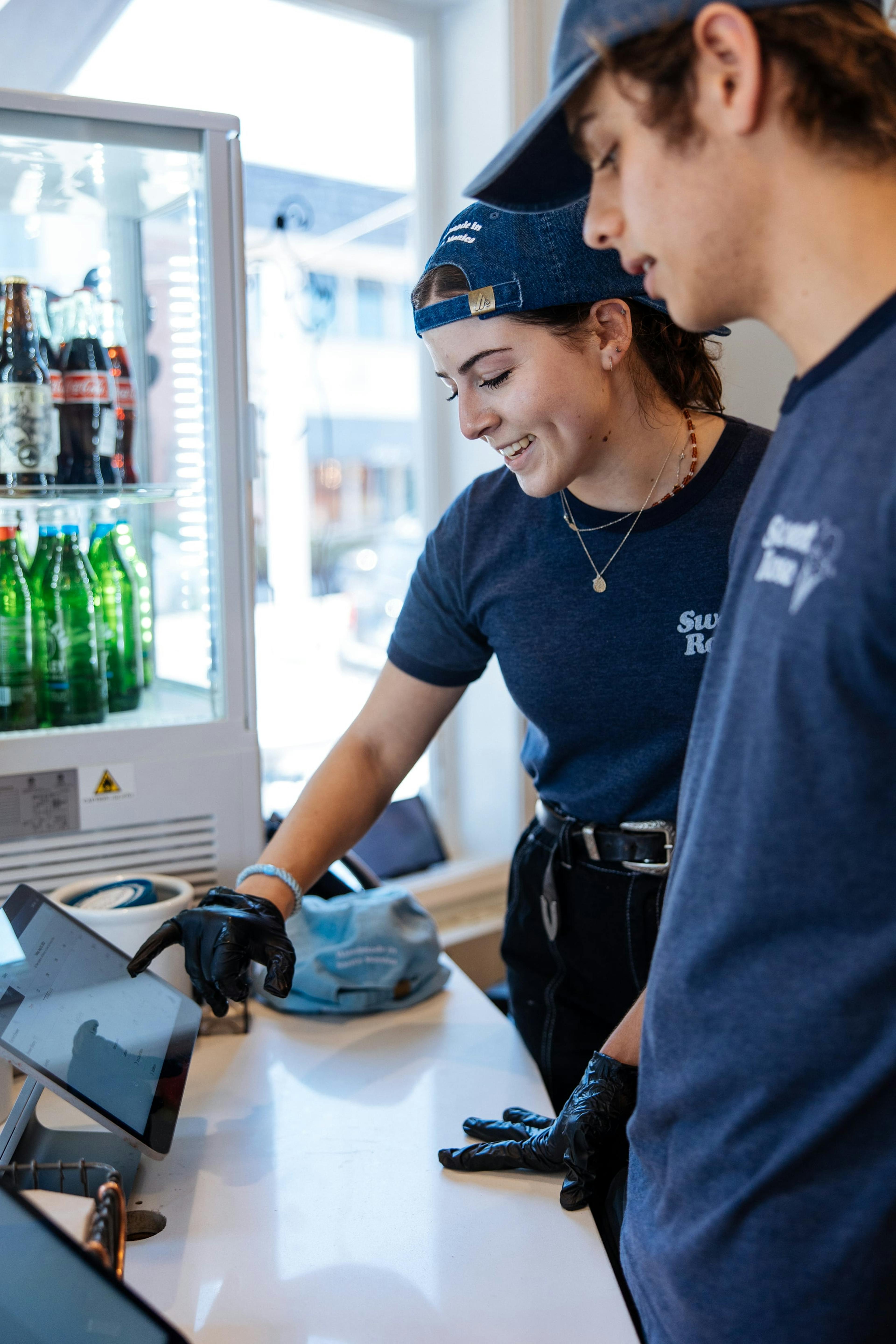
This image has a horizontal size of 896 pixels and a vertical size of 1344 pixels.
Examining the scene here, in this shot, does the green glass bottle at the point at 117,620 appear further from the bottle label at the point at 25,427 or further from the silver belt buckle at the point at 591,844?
the silver belt buckle at the point at 591,844

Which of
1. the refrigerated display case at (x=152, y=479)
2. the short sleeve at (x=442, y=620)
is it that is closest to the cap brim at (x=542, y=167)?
the short sleeve at (x=442, y=620)

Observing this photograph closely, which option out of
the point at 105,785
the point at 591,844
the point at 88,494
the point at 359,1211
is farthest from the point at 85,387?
the point at 359,1211

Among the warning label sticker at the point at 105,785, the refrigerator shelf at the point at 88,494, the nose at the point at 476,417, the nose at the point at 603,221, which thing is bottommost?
the warning label sticker at the point at 105,785

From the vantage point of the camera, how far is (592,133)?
67 cm

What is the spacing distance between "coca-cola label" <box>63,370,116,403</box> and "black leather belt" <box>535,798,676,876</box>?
0.84m

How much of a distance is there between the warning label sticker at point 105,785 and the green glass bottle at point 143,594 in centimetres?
24

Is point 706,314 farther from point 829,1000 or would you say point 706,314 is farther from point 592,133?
point 829,1000

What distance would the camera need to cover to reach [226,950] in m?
1.10

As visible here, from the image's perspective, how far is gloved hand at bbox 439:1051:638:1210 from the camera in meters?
1.01

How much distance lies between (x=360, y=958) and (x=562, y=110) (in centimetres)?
103

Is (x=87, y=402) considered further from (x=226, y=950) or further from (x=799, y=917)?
(x=799, y=917)

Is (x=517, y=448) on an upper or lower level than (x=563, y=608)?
upper

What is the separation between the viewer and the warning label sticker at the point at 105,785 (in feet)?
4.69

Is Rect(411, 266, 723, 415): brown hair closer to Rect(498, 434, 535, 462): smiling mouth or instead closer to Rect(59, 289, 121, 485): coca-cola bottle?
Rect(498, 434, 535, 462): smiling mouth
